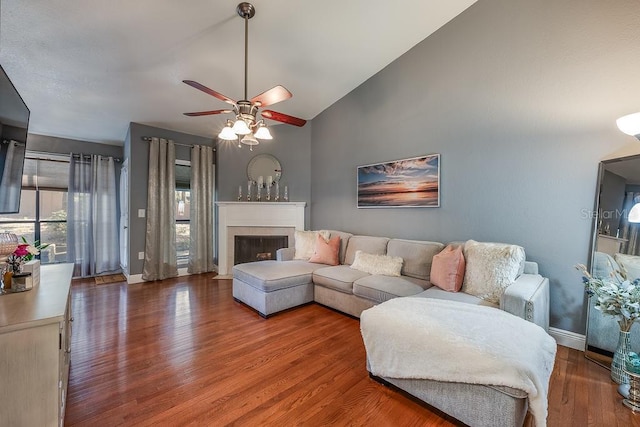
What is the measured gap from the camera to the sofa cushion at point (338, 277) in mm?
2902

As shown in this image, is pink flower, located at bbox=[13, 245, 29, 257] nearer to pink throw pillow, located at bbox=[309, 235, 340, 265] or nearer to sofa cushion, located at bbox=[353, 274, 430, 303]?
sofa cushion, located at bbox=[353, 274, 430, 303]

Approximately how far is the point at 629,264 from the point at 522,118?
1494 millimetres

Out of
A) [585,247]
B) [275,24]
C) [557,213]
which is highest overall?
[275,24]

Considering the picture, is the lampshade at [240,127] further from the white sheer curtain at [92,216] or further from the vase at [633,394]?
the white sheer curtain at [92,216]

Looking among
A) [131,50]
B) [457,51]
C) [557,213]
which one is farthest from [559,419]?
[131,50]

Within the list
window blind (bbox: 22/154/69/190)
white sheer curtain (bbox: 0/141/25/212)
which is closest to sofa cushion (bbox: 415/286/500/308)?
white sheer curtain (bbox: 0/141/25/212)

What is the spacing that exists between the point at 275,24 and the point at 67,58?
214 centimetres

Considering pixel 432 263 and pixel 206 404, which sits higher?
pixel 432 263

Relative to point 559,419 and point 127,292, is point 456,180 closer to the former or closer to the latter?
point 559,419

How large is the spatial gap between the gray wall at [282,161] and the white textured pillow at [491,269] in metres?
2.91

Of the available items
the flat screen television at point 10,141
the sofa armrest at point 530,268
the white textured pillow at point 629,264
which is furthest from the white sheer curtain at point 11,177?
the white textured pillow at point 629,264

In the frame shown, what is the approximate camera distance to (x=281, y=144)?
481 cm

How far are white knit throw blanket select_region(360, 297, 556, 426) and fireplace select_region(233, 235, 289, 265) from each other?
2.96 metres

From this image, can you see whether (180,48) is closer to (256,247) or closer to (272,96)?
(272,96)
